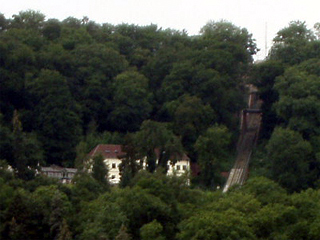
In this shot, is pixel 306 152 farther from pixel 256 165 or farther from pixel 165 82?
pixel 165 82

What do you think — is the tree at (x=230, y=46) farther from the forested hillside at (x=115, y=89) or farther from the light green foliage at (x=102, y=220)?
the light green foliage at (x=102, y=220)

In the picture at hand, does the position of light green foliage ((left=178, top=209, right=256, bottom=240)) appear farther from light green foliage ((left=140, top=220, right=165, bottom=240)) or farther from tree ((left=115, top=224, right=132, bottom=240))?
tree ((left=115, top=224, right=132, bottom=240))

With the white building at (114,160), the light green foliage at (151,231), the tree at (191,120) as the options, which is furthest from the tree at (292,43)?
the light green foliage at (151,231)

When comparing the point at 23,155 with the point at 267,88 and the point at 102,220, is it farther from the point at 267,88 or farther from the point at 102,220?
the point at 267,88

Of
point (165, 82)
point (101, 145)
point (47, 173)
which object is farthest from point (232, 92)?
point (47, 173)

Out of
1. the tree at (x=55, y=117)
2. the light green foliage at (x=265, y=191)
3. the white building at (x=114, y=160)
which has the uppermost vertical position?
the tree at (x=55, y=117)

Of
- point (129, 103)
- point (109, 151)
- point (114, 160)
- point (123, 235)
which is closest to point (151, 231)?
point (123, 235)
